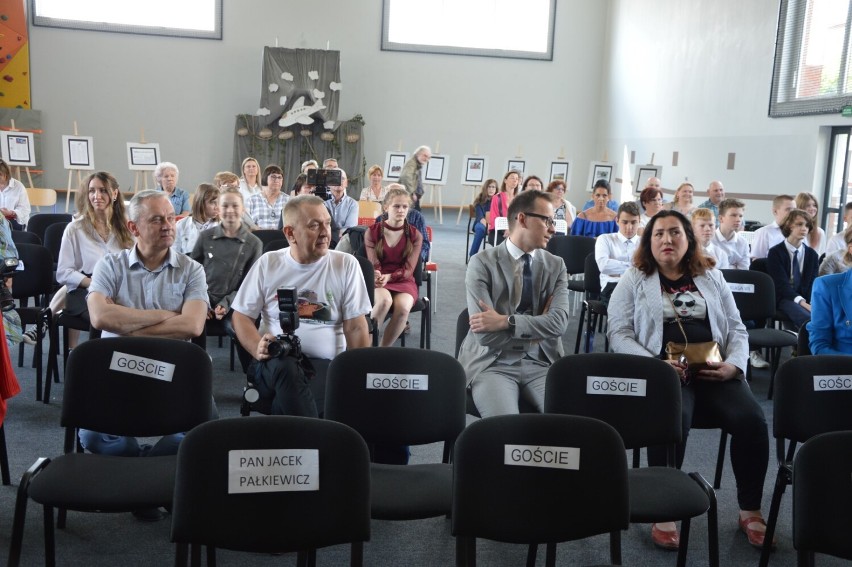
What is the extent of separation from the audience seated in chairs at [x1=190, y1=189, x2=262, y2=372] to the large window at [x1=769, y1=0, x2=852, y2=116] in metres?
6.53

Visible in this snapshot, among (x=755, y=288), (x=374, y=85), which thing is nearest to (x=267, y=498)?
(x=755, y=288)

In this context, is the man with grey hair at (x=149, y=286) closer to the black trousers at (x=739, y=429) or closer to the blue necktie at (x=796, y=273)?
the black trousers at (x=739, y=429)

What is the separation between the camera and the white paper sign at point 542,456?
204cm

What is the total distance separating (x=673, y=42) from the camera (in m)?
12.6

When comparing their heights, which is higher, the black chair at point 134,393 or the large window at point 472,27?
the large window at point 472,27

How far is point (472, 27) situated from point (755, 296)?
1229 cm

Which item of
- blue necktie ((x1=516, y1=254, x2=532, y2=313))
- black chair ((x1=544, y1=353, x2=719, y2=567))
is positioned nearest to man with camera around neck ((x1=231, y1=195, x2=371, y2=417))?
blue necktie ((x1=516, y1=254, x2=532, y2=313))

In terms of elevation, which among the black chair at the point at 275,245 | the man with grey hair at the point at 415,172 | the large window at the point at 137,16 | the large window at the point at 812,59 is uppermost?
the large window at the point at 137,16

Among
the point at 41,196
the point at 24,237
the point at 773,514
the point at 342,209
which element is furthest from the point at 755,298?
the point at 41,196

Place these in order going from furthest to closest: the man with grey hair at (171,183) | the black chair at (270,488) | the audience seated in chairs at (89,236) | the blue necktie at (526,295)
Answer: the man with grey hair at (171,183) → the audience seated in chairs at (89,236) → the blue necktie at (526,295) → the black chair at (270,488)

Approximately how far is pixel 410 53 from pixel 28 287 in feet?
39.8

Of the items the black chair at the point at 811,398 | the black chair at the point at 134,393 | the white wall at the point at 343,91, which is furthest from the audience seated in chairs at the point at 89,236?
the white wall at the point at 343,91

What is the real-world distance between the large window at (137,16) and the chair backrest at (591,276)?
38.5 ft

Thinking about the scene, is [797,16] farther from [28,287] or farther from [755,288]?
[28,287]
